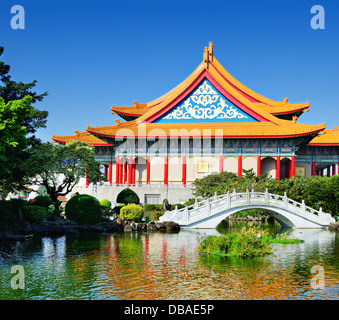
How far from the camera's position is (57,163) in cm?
2742

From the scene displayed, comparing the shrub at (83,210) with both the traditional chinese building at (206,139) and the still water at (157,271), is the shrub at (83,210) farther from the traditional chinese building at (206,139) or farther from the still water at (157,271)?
the traditional chinese building at (206,139)

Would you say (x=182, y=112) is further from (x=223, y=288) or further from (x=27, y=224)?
(x=223, y=288)

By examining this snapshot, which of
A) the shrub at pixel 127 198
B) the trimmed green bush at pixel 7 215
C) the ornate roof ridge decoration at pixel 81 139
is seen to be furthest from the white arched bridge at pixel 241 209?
the ornate roof ridge decoration at pixel 81 139

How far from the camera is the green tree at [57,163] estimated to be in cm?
2678

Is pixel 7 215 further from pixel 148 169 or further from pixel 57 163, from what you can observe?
pixel 148 169

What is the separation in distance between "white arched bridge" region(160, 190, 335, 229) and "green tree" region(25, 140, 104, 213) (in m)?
5.96

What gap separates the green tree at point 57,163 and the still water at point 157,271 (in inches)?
279

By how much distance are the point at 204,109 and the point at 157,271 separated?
30272mm

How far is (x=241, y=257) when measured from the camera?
53.7 feet

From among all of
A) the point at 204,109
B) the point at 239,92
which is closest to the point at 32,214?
the point at 204,109

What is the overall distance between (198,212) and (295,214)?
6.00m
